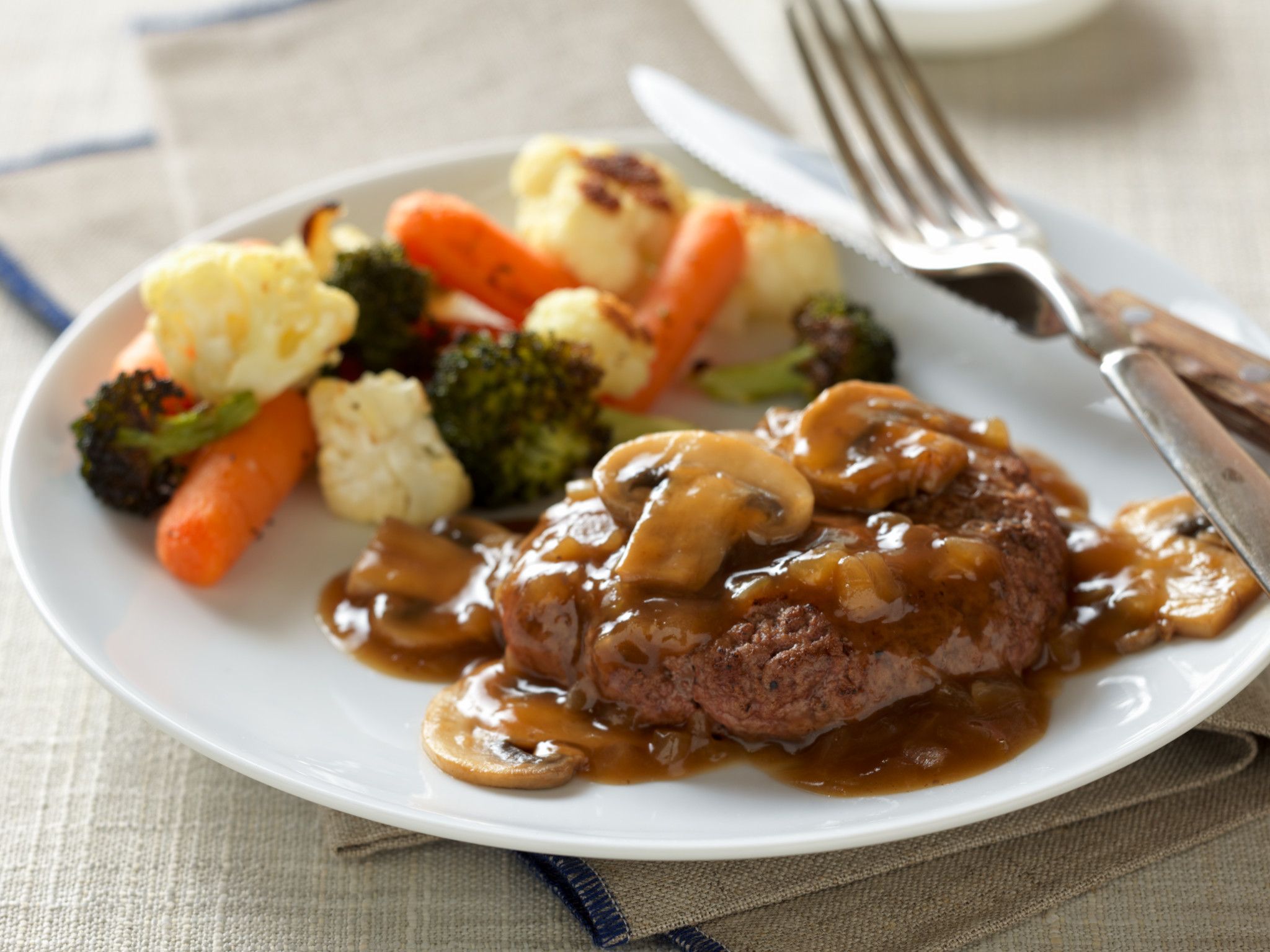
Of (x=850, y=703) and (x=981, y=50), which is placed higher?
(x=981, y=50)

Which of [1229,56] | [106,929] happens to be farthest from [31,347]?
[1229,56]

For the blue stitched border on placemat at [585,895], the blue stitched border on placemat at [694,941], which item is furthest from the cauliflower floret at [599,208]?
the blue stitched border on placemat at [694,941]

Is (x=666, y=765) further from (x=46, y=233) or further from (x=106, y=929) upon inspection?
(x=46, y=233)

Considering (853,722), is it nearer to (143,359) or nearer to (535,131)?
(143,359)

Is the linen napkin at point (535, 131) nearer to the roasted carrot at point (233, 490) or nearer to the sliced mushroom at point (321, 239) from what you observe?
the roasted carrot at point (233, 490)

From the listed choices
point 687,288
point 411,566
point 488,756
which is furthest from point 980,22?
point 488,756
